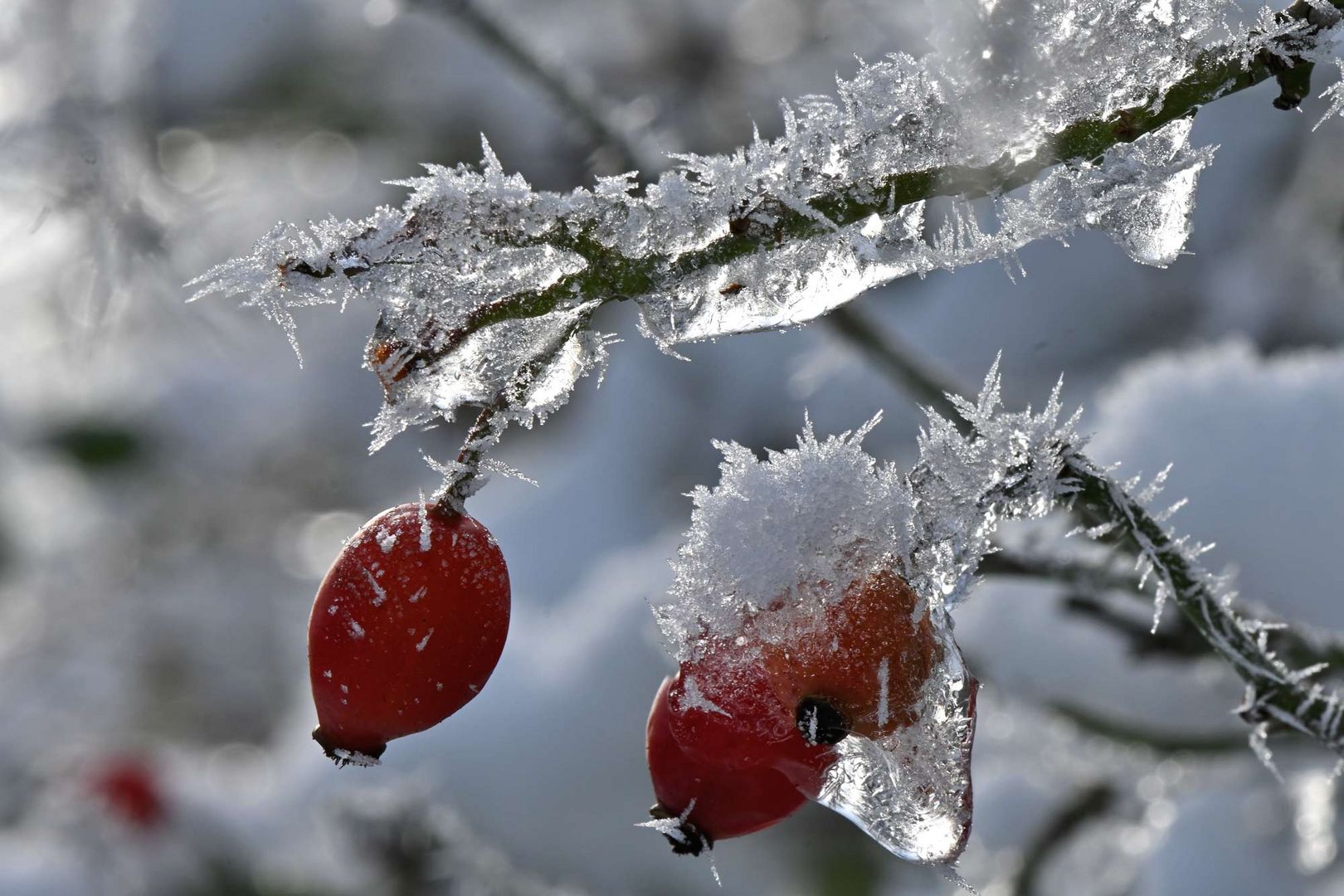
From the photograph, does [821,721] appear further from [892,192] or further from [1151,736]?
[1151,736]

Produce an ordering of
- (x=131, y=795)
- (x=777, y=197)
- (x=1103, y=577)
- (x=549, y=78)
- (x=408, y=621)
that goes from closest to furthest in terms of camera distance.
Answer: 1. (x=777, y=197)
2. (x=408, y=621)
3. (x=1103, y=577)
4. (x=549, y=78)
5. (x=131, y=795)

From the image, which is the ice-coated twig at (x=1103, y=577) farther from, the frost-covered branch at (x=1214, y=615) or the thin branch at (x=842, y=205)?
the thin branch at (x=842, y=205)

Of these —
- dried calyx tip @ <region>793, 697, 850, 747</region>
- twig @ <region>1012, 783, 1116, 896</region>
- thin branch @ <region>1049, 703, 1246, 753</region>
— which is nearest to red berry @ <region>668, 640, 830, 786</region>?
dried calyx tip @ <region>793, 697, 850, 747</region>

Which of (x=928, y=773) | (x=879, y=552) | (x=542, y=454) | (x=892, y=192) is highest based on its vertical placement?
(x=542, y=454)

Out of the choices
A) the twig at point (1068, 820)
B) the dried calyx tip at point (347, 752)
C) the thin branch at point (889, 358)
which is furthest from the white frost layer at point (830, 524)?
the twig at point (1068, 820)

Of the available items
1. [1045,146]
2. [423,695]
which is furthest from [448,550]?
[1045,146]

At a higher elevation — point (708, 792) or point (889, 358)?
point (889, 358)

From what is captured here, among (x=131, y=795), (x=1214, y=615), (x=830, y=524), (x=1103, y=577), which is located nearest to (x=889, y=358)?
(x=1103, y=577)
